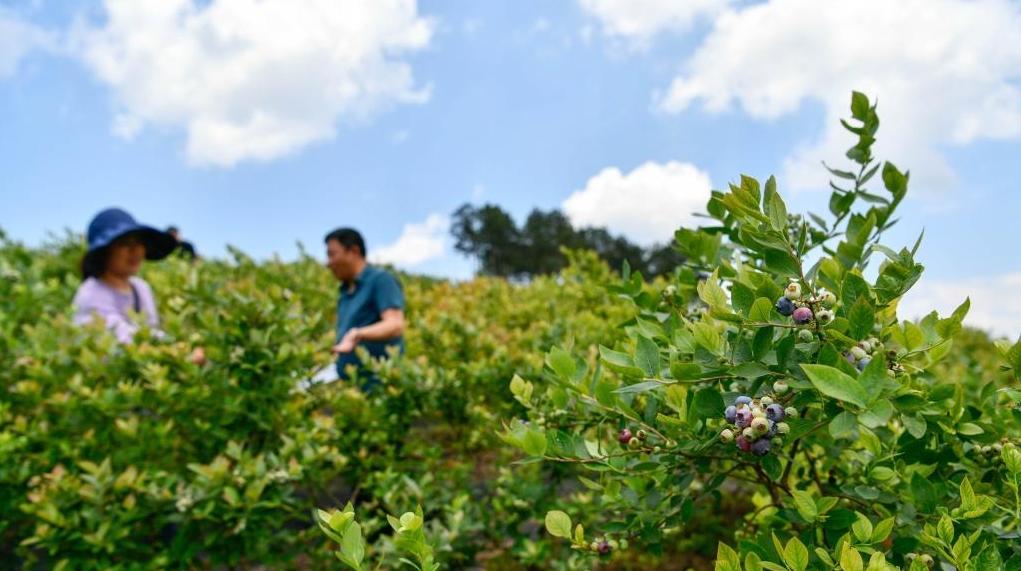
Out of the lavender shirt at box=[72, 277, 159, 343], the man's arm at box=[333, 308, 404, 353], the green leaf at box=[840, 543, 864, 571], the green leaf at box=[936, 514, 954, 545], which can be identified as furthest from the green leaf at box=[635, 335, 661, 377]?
the lavender shirt at box=[72, 277, 159, 343]

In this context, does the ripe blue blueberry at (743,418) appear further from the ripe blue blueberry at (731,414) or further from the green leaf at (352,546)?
the green leaf at (352,546)

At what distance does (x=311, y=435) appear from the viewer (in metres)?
3.17

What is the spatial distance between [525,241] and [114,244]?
2097 inches

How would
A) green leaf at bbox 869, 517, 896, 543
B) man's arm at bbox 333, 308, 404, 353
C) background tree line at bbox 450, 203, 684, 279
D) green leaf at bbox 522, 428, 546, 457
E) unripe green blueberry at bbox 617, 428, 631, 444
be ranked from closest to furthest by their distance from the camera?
green leaf at bbox 869, 517, 896, 543 < green leaf at bbox 522, 428, 546, 457 < unripe green blueberry at bbox 617, 428, 631, 444 < man's arm at bbox 333, 308, 404, 353 < background tree line at bbox 450, 203, 684, 279

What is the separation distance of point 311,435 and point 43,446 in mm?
1597

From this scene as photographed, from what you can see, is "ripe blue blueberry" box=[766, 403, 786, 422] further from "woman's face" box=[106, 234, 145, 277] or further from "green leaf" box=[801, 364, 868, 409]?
"woman's face" box=[106, 234, 145, 277]

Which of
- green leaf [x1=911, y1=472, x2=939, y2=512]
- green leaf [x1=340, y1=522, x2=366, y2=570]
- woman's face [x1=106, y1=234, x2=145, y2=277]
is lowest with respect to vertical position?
green leaf [x1=340, y1=522, x2=366, y2=570]

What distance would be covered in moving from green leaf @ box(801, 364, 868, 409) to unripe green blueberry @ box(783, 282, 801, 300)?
0.16m

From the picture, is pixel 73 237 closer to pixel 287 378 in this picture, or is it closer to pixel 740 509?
pixel 287 378

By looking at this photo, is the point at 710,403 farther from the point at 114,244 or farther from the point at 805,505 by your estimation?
the point at 114,244

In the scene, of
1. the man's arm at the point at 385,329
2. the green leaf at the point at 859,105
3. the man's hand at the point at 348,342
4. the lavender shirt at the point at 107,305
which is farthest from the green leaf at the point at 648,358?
the lavender shirt at the point at 107,305

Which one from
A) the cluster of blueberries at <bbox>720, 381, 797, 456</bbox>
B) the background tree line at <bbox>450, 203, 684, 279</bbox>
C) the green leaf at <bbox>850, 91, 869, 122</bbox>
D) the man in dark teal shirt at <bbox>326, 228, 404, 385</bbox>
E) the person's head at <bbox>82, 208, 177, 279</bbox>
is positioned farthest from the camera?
the background tree line at <bbox>450, 203, 684, 279</bbox>

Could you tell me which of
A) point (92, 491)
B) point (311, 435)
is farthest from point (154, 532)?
point (311, 435)

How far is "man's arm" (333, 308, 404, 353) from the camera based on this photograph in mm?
3785
